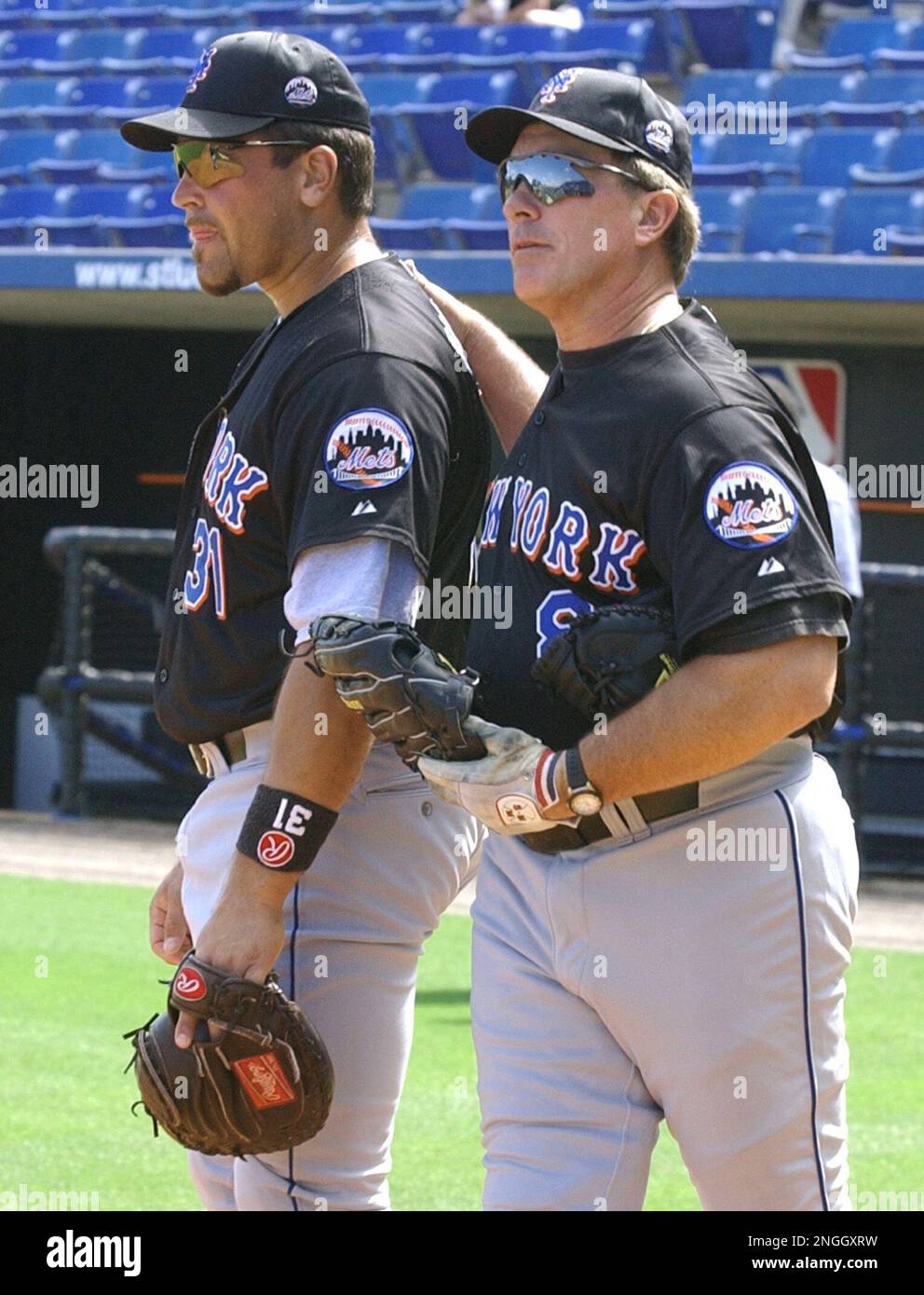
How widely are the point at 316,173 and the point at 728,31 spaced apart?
8783 mm

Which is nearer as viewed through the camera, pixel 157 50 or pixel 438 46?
pixel 438 46

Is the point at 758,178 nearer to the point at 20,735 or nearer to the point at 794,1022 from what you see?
the point at 20,735

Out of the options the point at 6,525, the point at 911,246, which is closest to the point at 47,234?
the point at 6,525

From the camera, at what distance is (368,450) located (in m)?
2.53

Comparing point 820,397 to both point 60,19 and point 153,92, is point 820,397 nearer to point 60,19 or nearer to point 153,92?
point 153,92

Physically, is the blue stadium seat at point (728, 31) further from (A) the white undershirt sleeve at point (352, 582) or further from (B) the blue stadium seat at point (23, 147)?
(A) the white undershirt sleeve at point (352, 582)

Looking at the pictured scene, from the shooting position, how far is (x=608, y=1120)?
241 cm

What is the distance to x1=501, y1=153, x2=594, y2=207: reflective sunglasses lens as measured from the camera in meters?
2.50

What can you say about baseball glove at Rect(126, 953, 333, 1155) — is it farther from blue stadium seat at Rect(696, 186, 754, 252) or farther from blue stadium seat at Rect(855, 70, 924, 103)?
blue stadium seat at Rect(855, 70, 924, 103)

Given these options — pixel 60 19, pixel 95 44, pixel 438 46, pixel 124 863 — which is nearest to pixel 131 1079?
pixel 124 863

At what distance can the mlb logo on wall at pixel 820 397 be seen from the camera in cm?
956

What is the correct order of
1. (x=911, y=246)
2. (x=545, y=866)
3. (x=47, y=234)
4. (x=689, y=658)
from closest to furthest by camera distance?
(x=689, y=658) < (x=545, y=866) < (x=911, y=246) < (x=47, y=234)

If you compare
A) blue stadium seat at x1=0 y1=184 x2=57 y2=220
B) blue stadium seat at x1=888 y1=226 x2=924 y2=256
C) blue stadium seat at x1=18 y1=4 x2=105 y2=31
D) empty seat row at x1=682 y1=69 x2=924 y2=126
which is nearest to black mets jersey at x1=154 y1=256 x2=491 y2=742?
blue stadium seat at x1=888 y1=226 x2=924 y2=256

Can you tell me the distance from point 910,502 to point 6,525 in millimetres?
5347
